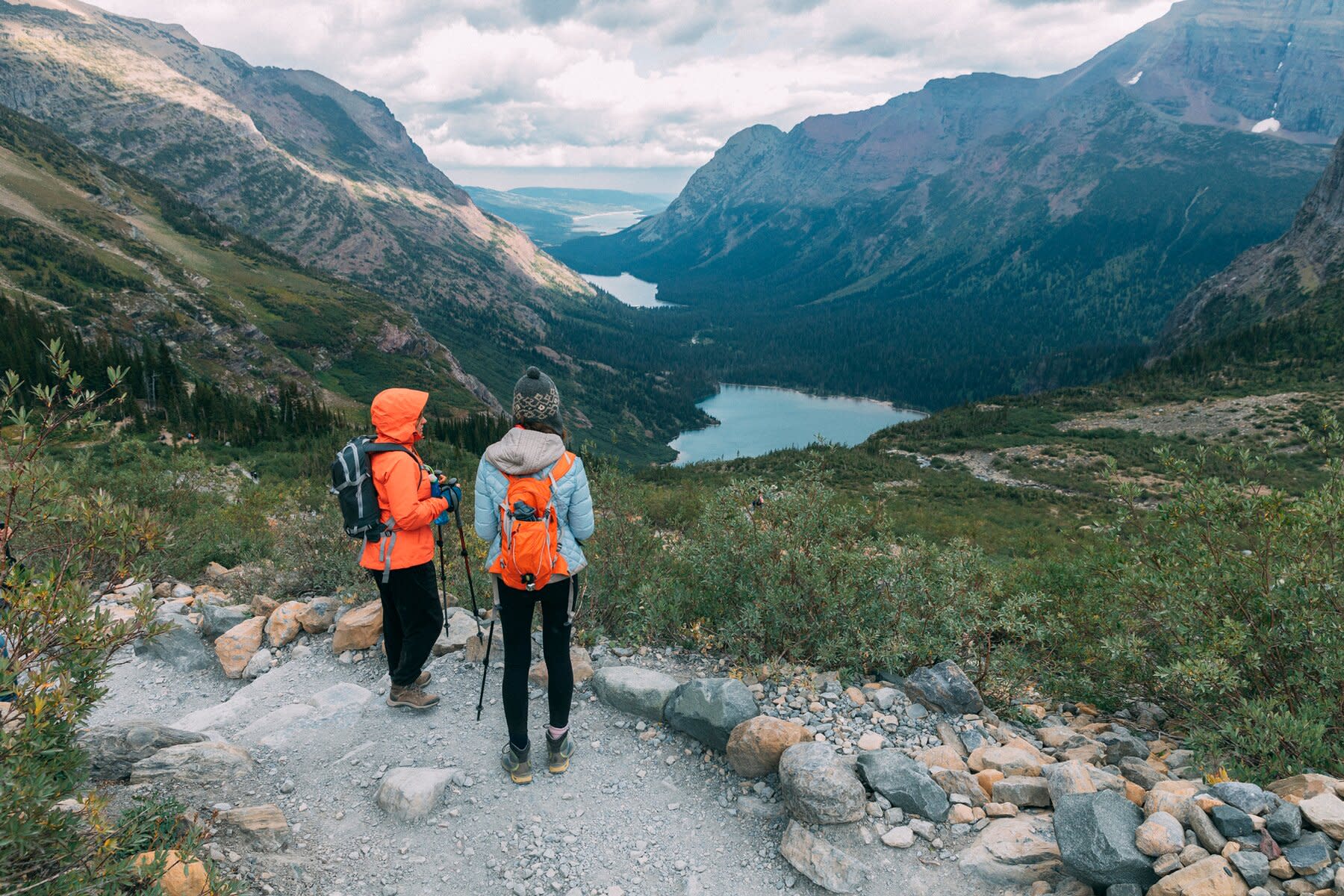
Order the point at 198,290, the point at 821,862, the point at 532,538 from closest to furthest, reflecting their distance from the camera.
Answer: the point at 821,862
the point at 532,538
the point at 198,290

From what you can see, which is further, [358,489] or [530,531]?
[358,489]

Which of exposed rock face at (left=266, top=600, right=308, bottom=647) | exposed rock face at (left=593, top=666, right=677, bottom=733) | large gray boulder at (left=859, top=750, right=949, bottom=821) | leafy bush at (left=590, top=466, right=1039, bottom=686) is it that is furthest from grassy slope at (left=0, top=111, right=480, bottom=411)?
large gray boulder at (left=859, top=750, right=949, bottom=821)

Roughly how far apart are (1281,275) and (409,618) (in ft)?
421

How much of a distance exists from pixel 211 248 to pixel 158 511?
135666 millimetres

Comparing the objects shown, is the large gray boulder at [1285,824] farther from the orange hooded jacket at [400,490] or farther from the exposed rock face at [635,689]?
the orange hooded jacket at [400,490]

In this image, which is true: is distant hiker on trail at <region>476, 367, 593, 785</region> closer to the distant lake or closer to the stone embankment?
the stone embankment

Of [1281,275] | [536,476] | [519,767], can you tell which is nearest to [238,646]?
[519,767]

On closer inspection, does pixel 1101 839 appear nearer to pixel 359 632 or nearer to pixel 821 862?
pixel 821 862

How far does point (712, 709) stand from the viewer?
5.70 metres

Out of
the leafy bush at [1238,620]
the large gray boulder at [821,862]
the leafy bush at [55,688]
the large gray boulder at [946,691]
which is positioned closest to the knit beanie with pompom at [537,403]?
the leafy bush at [55,688]

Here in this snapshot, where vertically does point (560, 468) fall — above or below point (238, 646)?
above

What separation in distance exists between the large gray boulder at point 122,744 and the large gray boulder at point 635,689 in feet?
12.0

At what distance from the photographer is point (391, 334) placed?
113 m

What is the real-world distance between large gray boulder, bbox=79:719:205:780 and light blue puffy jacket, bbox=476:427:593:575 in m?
3.04
